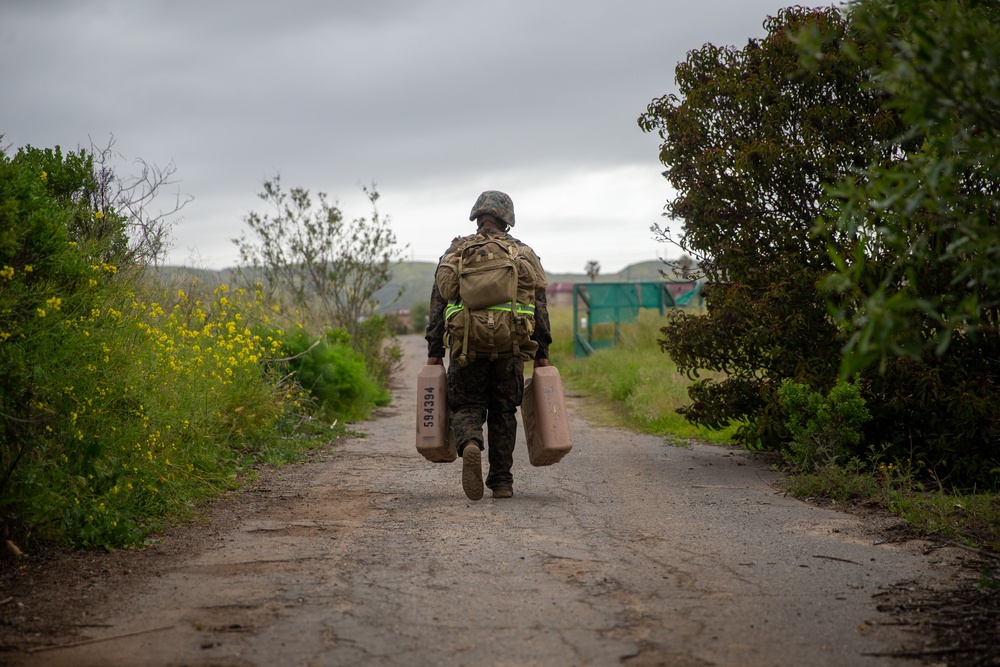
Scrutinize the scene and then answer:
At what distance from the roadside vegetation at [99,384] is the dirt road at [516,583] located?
58 cm

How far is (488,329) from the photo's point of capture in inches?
263

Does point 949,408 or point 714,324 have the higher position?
point 714,324

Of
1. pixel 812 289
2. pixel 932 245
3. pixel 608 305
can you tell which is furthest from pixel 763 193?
pixel 608 305

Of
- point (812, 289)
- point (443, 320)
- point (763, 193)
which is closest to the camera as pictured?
point (443, 320)

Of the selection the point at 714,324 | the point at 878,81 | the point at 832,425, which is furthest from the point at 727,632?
the point at 714,324

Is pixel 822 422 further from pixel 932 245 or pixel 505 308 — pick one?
pixel 505 308

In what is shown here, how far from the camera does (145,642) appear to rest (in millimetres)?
3809

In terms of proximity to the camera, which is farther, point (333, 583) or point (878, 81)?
point (333, 583)

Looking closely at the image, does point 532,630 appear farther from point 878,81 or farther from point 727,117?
point 727,117

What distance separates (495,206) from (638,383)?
9014mm

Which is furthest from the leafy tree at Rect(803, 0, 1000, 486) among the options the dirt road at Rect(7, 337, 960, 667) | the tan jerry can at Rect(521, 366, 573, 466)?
the tan jerry can at Rect(521, 366, 573, 466)

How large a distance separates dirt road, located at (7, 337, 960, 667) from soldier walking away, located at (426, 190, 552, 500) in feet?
1.35

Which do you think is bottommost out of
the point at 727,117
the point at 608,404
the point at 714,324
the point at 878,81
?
the point at 608,404

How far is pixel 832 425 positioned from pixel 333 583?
171 inches
